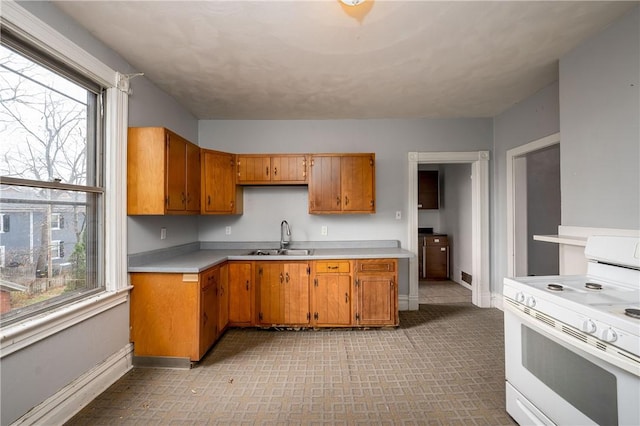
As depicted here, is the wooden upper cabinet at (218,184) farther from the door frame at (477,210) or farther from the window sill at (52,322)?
the door frame at (477,210)

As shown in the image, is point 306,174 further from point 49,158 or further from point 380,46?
point 49,158

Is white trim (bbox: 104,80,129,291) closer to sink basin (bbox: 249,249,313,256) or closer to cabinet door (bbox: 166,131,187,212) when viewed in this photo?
cabinet door (bbox: 166,131,187,212)

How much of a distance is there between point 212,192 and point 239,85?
1.22 meters

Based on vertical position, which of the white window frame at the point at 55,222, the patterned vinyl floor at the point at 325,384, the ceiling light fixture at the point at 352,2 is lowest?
the patterned vinyl floor at the point at 325,384

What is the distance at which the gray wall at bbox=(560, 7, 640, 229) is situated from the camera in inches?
67.9

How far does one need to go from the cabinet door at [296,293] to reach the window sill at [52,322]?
1.52 meters

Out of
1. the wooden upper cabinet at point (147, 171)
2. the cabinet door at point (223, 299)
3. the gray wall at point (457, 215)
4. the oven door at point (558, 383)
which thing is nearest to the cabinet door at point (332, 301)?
the cabinet door at point (223, 299)

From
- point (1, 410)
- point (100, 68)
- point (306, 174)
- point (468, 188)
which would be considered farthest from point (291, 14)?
point (468, 188)

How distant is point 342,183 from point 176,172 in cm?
181

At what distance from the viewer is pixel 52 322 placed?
161cm

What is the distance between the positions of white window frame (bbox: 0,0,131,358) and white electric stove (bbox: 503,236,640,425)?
2.82 meters

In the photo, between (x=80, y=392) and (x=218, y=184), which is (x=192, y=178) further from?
(x=80, y=392)

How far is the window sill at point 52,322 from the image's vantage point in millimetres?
1394

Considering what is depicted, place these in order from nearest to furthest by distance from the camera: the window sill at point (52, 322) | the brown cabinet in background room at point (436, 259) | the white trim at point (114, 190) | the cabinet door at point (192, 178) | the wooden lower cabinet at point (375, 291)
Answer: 1. the window sill at point (52, 322)
2. the white trim at point (114, 190)
3. the cabinet door at point (192, 178)
4. the wooden lower cabinet at point (375, 291)
5. the brown cabinet in background room at point (436, 259)
